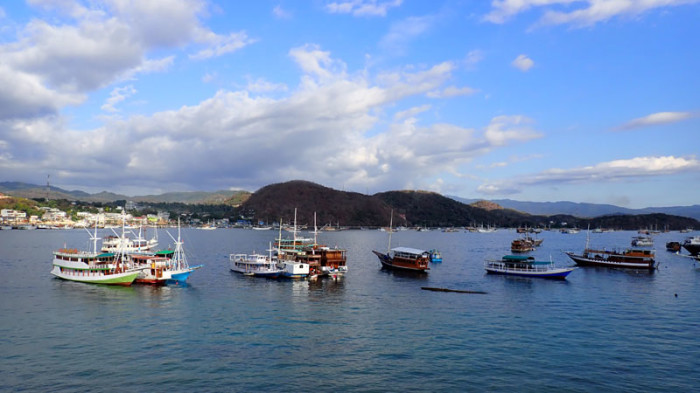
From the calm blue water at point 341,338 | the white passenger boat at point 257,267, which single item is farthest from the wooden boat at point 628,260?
the white passenger boat at point 257,267

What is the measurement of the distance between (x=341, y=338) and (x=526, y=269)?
56.5 metres

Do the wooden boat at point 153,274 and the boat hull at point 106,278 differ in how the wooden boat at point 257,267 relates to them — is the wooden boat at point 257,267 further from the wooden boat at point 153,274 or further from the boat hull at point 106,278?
the boat hull at point 106,278

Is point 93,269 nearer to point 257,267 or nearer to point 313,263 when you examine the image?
point 257,267

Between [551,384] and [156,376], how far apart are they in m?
26.1

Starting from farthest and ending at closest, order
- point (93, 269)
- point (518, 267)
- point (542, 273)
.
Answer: point (518, 267)
point (542, 273)
point (93, 269)

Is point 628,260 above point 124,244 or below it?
below

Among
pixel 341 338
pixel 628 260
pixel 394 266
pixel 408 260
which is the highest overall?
pixel 628 260

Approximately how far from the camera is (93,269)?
216 ft

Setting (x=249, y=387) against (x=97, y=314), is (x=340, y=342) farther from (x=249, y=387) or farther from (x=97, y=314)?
(x=97, y=314)

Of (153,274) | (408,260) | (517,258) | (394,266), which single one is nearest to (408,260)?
(408,260)

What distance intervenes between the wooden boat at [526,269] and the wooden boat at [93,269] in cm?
6553

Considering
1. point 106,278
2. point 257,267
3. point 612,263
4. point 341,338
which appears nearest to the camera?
point 341,338

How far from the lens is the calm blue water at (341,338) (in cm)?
2872

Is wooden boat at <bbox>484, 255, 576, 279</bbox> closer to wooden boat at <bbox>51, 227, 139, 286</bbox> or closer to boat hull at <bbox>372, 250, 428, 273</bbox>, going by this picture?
boat hull at <bbox>372, 250, 428, 273</bbox>
